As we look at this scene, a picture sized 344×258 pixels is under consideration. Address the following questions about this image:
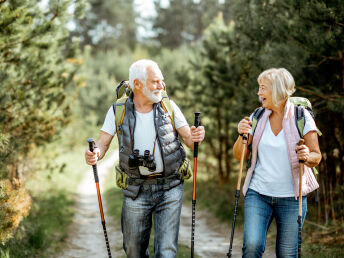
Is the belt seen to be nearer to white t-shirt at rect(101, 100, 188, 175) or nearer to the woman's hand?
white t-shirt at rect(101, 100, 188, 175)

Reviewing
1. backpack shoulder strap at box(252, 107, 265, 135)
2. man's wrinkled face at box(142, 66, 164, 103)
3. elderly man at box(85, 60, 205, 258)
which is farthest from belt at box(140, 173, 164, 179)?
backpack shoulder strap at box(252, 107, 265, 135)

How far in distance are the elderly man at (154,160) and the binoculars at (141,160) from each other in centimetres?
5

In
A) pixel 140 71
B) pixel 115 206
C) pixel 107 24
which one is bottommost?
pixel 115 206

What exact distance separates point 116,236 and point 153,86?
4.46 metres

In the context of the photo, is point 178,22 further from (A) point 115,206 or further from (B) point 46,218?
(B) point 46,218

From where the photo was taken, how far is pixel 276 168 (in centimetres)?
351

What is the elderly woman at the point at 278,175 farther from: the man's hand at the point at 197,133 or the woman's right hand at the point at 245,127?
the man's hand at the point at 197,133

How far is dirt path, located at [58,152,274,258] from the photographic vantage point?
6.36 metres

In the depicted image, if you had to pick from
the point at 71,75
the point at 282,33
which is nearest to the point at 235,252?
the point at 282,33

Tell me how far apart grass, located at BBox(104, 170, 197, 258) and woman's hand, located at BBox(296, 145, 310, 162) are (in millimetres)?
2790

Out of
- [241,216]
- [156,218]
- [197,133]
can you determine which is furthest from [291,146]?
[241,216]

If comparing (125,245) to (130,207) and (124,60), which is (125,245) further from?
(124,60)

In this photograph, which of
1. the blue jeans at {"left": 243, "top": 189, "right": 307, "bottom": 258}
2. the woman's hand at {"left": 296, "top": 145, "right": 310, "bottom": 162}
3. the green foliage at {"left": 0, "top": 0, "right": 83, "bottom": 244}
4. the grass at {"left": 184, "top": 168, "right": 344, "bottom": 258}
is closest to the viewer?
the woman's hand at {"left": 296, "top": 145, "right": 310, "bottom": 162}

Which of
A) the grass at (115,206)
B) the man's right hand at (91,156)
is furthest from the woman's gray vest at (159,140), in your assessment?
the grass at (115,206)
